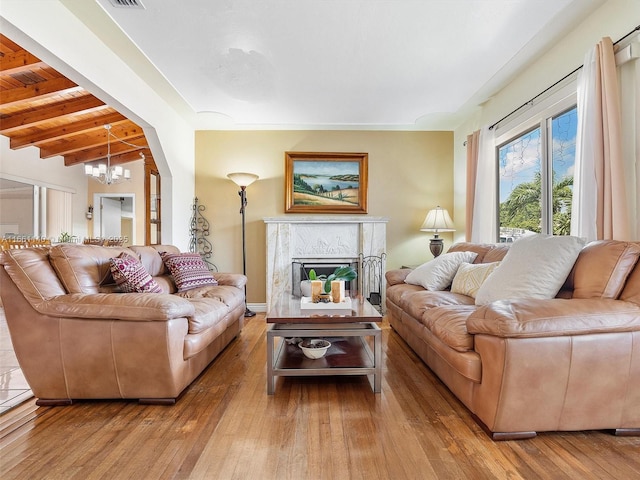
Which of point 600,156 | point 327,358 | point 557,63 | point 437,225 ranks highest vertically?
point 557,63

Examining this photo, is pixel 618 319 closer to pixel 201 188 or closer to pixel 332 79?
pixel 332 79

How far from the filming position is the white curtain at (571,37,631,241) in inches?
83.0

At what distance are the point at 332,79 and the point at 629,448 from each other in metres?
3.44

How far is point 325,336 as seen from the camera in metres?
2.17

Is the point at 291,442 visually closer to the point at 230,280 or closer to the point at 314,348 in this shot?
the point at 314,348

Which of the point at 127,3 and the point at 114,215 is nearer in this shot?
the point at 127,3

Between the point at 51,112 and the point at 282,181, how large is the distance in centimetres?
310

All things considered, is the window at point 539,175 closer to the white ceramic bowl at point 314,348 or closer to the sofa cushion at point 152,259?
the white ceramic bowl at point 314,348

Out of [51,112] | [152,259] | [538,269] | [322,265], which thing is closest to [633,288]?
[538,269]

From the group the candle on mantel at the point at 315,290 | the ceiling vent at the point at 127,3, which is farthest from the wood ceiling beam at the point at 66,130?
the candle on mantel at the point at 315,290

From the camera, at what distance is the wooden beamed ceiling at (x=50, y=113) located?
3.24 m

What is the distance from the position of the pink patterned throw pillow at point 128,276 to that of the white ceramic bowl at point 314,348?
3.98 feet

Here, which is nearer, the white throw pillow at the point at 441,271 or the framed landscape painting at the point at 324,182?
the white throw pillow at the point at 441,271

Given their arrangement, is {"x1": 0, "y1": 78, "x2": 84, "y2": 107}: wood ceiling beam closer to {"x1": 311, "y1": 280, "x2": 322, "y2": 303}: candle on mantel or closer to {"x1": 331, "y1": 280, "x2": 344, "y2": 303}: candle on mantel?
{"x1": 311, "y1": 280, "x2": 322, "y2": 303}: candle on mantel
